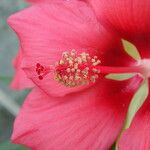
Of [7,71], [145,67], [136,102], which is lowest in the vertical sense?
[136,102]

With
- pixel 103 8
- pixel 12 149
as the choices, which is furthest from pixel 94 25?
pixel 12 149

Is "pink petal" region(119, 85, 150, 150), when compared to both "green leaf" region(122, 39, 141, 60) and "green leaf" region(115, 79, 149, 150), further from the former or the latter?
"green leaf" region(122, 39, 141, 60)

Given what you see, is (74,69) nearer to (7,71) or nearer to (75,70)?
(75,70)

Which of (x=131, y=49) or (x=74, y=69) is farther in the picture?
(x=131, y=49)

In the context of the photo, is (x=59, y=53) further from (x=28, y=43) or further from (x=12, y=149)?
(x=12, y=149)

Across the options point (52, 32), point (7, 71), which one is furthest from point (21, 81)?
point (7, 71)

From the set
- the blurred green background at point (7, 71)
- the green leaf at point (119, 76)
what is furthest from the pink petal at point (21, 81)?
the blurred green background at point (7, 71)

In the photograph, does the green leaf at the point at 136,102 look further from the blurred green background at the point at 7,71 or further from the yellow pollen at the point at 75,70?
the blurred green background at the point at 7,71
